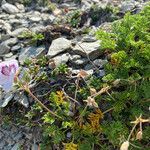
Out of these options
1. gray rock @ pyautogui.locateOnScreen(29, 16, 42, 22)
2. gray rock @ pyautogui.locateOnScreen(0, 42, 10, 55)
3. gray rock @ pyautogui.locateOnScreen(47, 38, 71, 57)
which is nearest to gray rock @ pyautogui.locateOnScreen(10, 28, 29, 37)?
gray rock @ pyautogui.locateOnScreen(0, 42, 10, 55)

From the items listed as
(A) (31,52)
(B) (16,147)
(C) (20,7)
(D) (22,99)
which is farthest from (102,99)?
(C) (20,7)

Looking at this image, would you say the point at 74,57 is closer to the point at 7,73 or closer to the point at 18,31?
the point at 7,73

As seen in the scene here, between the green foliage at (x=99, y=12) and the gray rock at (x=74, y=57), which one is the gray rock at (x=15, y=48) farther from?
the green foliage at (x=99, y=12)

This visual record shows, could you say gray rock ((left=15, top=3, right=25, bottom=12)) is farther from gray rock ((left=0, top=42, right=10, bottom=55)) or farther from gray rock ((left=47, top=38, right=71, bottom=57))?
gray rock ((left=47, top=38, right=71, bottom=57))

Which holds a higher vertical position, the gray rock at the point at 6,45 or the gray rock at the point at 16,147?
the gray rock at the point at 6,45

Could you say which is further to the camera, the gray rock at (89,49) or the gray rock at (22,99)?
the gray rock at (89,49)

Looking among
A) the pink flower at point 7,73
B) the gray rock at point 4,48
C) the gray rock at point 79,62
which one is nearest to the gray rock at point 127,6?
the gray rock at point 79,62
